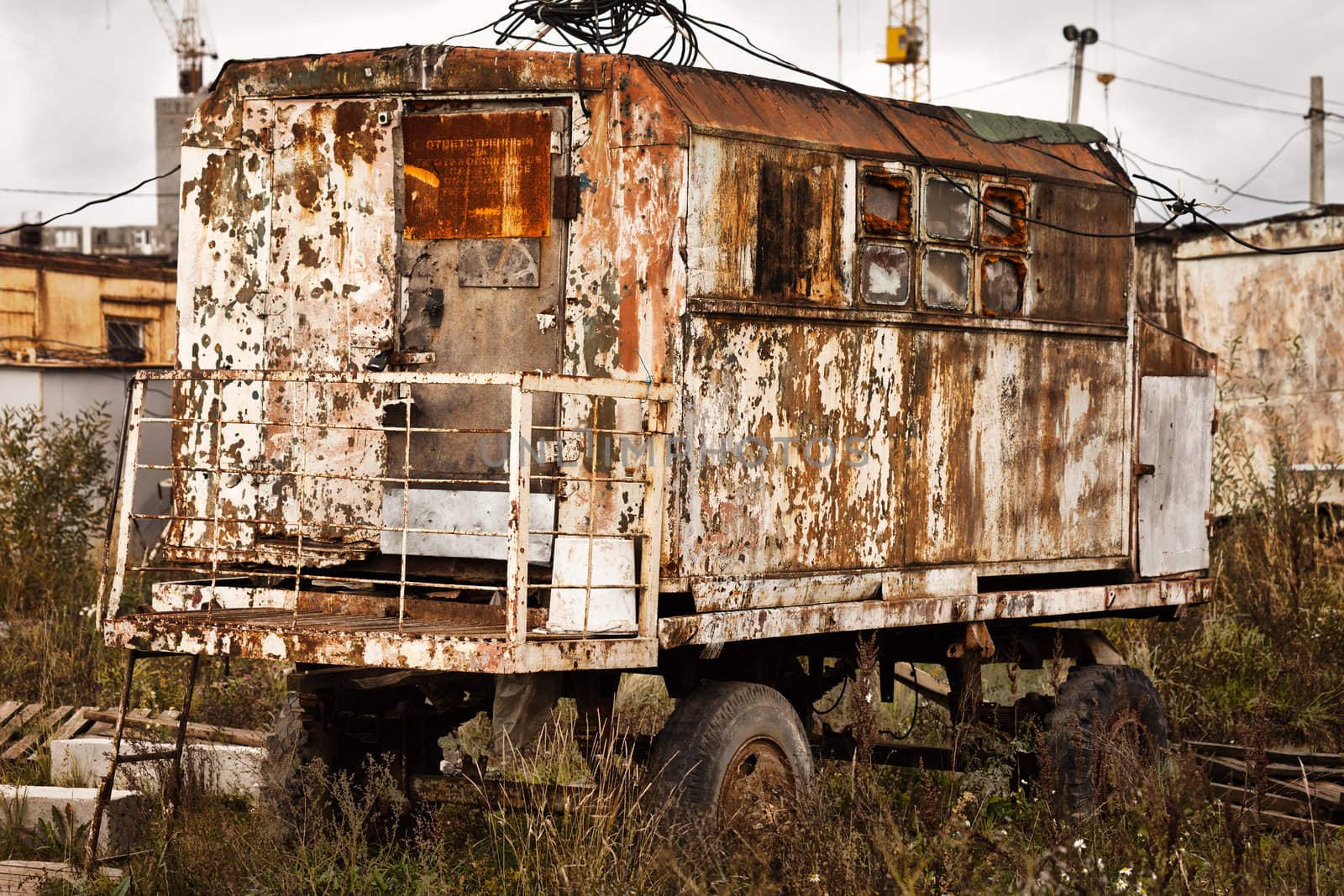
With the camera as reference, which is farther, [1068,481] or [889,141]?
[1068,481]

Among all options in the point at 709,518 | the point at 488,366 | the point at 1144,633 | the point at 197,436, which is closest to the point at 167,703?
the point at 197,436

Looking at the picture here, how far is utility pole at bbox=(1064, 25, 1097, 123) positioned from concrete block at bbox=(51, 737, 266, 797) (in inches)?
751

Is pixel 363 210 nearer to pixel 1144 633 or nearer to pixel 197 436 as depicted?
pixel 197 436

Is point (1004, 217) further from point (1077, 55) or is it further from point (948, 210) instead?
point (1077, 55)

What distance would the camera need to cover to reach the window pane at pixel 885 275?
679cm

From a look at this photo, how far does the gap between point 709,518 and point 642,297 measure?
0.91 m

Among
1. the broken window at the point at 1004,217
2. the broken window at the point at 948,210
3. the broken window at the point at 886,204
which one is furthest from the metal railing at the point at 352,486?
the broken window at the point at 1004,217

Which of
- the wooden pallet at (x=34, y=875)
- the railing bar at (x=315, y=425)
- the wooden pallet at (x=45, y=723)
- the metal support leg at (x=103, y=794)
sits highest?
the railing bar at (x=315, y=425)

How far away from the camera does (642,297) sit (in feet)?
19.8

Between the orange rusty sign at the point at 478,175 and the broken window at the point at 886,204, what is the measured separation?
4.76ft

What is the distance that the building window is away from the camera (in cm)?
2142

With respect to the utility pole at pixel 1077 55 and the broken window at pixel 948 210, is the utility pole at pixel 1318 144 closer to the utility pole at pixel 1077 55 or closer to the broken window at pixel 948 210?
the utility pole at pixel 1077 55

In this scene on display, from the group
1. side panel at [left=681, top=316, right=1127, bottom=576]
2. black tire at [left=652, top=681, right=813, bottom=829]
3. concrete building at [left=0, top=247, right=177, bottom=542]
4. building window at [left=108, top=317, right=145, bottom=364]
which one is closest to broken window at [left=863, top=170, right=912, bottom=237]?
side panel at [left=681, top=316, right=1127, bottom=576]

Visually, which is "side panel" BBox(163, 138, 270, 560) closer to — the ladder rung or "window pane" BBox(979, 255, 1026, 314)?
the ladder rung
